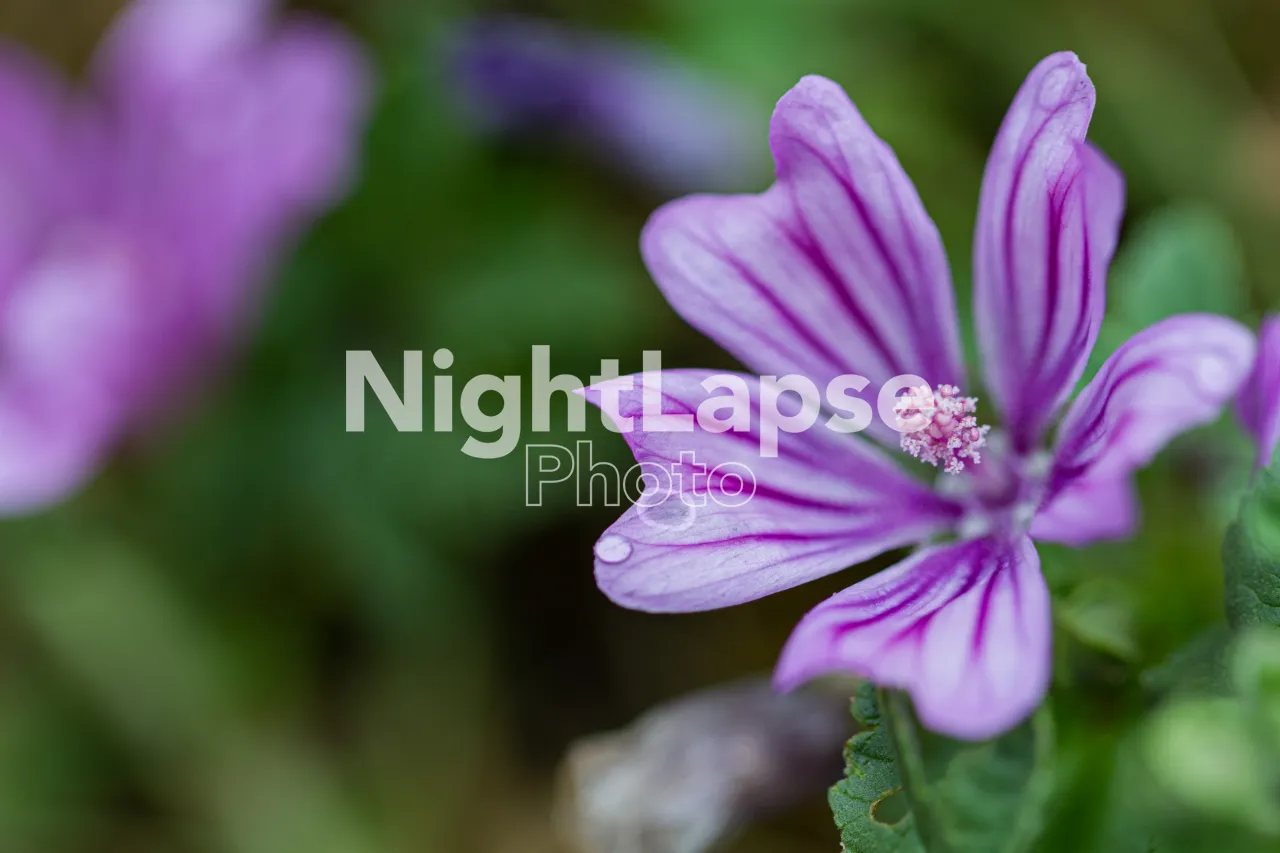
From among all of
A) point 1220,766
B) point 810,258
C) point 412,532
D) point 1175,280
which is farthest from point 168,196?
point 1220,766

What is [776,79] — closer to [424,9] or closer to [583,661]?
[424,9]

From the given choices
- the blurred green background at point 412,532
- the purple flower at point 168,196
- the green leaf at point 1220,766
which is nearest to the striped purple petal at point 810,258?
the green leaf at point 1220,766

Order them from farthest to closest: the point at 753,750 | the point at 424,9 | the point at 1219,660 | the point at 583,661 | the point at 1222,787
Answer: the point at 424,9 → the point at 583,661 → the point at 753,750 → the point at 1219,660 → the point at 1222,787

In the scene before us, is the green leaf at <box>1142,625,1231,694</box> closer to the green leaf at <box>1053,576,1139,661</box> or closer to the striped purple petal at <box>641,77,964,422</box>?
the green leaf at <box>1053,576,1139,661</box>

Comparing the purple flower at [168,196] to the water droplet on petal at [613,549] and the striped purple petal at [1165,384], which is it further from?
the striped purple petal at [1165,384]

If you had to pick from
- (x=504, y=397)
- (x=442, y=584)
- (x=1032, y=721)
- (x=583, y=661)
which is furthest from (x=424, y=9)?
(x=1032, y=721)
